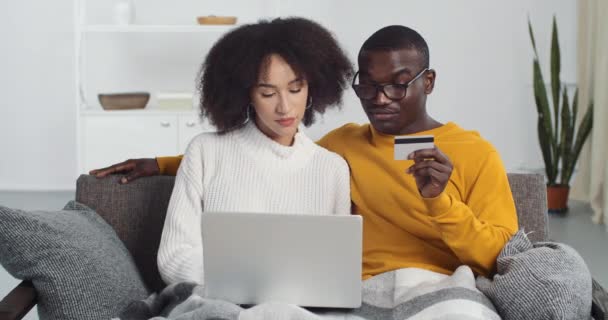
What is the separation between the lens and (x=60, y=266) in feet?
6.08

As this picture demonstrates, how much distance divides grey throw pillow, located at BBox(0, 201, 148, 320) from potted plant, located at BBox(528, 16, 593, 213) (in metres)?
3.68

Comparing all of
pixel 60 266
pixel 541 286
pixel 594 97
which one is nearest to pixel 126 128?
A: pixel 594 97

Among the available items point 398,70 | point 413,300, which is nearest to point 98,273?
point 413,300

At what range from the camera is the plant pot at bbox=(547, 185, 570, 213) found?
5.28 m

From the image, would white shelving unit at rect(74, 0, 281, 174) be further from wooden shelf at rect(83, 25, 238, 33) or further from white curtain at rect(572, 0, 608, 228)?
white curtain at rect(572, 0, 608, 228)

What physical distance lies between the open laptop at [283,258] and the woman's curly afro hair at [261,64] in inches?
17.8

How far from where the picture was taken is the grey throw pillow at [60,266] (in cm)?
183

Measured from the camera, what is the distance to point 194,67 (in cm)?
586

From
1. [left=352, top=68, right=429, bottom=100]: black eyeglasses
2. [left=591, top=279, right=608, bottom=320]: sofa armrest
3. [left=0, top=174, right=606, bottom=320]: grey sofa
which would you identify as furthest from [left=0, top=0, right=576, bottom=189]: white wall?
[left=591, top=279, right=608, bottom=320]: sofa armrest

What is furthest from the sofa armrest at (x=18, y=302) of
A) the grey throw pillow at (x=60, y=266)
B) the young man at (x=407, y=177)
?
the young man at (x=407, y=177)

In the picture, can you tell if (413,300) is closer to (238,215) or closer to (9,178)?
(238,215)

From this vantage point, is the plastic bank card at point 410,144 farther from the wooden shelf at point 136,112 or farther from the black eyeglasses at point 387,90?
the wooden shelf at point 136,112

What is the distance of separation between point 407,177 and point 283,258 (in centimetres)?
50

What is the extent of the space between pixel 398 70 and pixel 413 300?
55 cm
